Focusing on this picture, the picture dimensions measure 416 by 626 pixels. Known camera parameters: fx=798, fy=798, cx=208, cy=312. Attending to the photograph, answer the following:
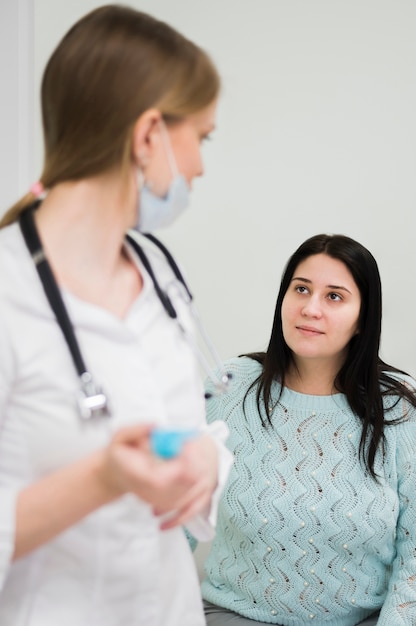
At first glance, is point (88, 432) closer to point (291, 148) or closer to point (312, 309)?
point (312, 309)

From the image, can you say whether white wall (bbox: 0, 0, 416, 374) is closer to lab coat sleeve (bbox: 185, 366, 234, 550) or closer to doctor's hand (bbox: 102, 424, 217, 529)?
lab coat sleeve (bbox: 185, 366, 234, 550)

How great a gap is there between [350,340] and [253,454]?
14.5 inches

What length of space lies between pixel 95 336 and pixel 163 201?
0.17 metres

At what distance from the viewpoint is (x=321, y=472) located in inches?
72.6

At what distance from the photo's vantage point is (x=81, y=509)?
2.54 ft

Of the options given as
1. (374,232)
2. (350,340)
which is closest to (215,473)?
(350,340)

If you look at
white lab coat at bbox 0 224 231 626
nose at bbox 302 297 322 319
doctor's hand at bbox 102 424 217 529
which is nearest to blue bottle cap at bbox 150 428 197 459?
doctor's hand at bbox 102 424 217 529

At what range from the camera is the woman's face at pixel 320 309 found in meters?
1.85

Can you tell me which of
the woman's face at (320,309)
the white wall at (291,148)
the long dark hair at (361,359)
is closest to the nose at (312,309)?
the woman's face at (320,309)

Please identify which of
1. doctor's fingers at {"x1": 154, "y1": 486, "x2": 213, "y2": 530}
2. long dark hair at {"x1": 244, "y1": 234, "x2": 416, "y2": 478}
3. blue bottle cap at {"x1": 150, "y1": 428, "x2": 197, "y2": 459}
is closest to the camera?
blue bottle cap at {"x1": 150, "y1": 428, "x2": 197, "y2": 459}

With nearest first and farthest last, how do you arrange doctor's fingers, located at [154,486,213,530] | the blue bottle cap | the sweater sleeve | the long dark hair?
the blue bottle cap
doctor's fingers, located at [154,486,213,530]
the sweater sleeve
the long dark hair

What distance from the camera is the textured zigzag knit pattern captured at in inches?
71.3

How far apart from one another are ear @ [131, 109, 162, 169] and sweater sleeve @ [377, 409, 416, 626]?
122 centimetres

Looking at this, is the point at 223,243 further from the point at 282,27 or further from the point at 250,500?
the point at 250,500
